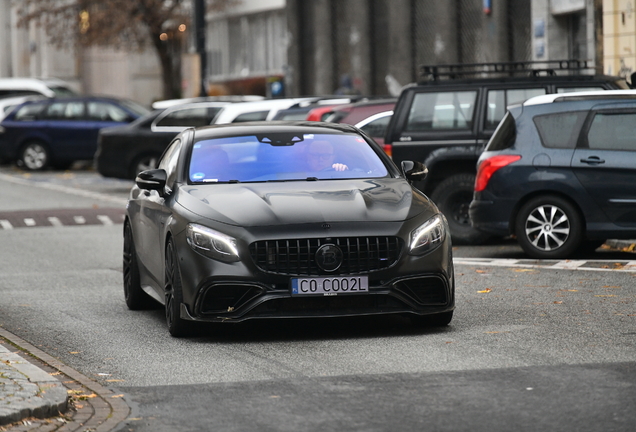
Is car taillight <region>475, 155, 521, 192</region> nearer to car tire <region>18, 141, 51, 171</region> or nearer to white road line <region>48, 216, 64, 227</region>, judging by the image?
white road line <region>48, 216, 64, 227</region>

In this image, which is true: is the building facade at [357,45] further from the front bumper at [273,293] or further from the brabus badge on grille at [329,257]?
the brabus badge on grille at [329,257]

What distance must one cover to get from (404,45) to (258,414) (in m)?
31.6

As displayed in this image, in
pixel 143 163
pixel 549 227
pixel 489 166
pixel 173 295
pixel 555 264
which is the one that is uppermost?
pixel 489 166

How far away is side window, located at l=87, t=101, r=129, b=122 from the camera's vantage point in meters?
31.7

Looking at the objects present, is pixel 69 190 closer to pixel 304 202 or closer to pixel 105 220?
pixel 105 220

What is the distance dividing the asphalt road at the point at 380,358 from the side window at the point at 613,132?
3.96 feet

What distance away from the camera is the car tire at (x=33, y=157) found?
32438 mm

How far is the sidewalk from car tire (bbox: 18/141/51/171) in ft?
81.8

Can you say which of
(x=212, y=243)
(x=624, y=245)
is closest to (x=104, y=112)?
(x=624, y=245)

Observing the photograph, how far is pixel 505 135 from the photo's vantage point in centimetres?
1391

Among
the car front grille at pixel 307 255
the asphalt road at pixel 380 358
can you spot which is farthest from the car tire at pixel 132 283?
the car front grille at pixel 307 255

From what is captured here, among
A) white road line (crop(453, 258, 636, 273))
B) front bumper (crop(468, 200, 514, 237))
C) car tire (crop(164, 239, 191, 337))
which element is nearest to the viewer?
car tire (crop(164, 239, 191, 337))

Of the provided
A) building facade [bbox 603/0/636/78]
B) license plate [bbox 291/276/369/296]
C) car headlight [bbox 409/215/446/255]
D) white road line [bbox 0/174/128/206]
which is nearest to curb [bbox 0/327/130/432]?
license plate [bbox 291/276/369/296]

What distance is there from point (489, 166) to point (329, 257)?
541 cm
